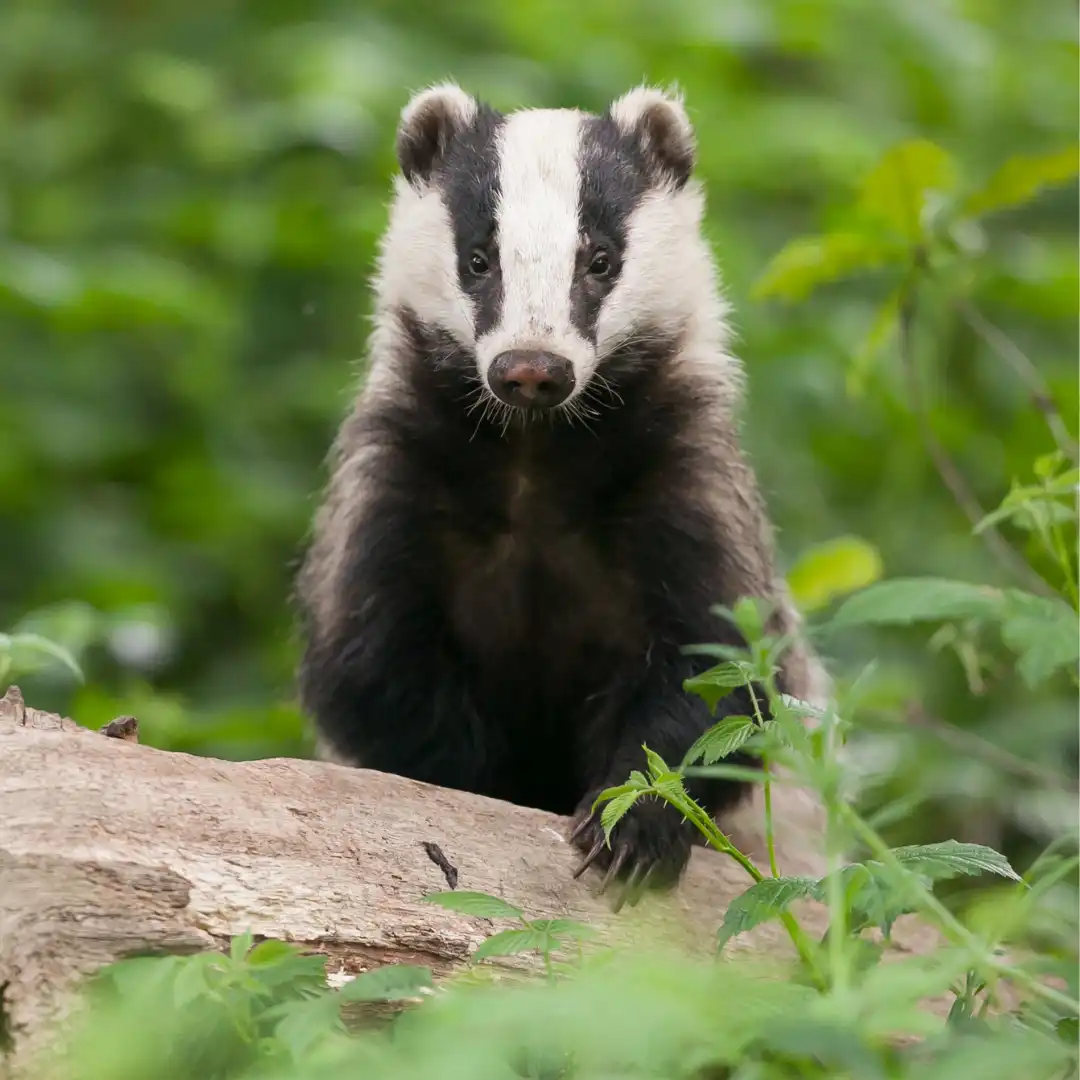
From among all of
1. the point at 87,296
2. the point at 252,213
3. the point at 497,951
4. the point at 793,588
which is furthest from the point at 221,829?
the point at 252,213

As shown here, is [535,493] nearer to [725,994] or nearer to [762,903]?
[762,903]

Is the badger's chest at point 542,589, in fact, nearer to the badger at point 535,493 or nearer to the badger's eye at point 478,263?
the badger at point 535,493

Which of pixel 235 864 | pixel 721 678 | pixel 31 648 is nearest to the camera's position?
pixel 721 678

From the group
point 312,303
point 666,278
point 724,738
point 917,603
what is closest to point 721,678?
point 724,738

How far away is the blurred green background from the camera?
5.45 meters

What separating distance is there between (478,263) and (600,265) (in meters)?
0.24

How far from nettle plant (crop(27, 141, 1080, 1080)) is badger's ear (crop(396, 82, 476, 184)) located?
1667 mm

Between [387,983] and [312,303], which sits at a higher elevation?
[312,303]

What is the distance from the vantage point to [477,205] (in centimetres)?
336

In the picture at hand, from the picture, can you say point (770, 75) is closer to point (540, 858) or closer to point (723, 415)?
point (723, 415)

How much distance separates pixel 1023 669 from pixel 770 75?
6291mm

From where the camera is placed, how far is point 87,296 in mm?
5449

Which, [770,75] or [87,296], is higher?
[770,75]

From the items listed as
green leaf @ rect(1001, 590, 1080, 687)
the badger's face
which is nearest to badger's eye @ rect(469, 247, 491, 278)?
the badger's face
